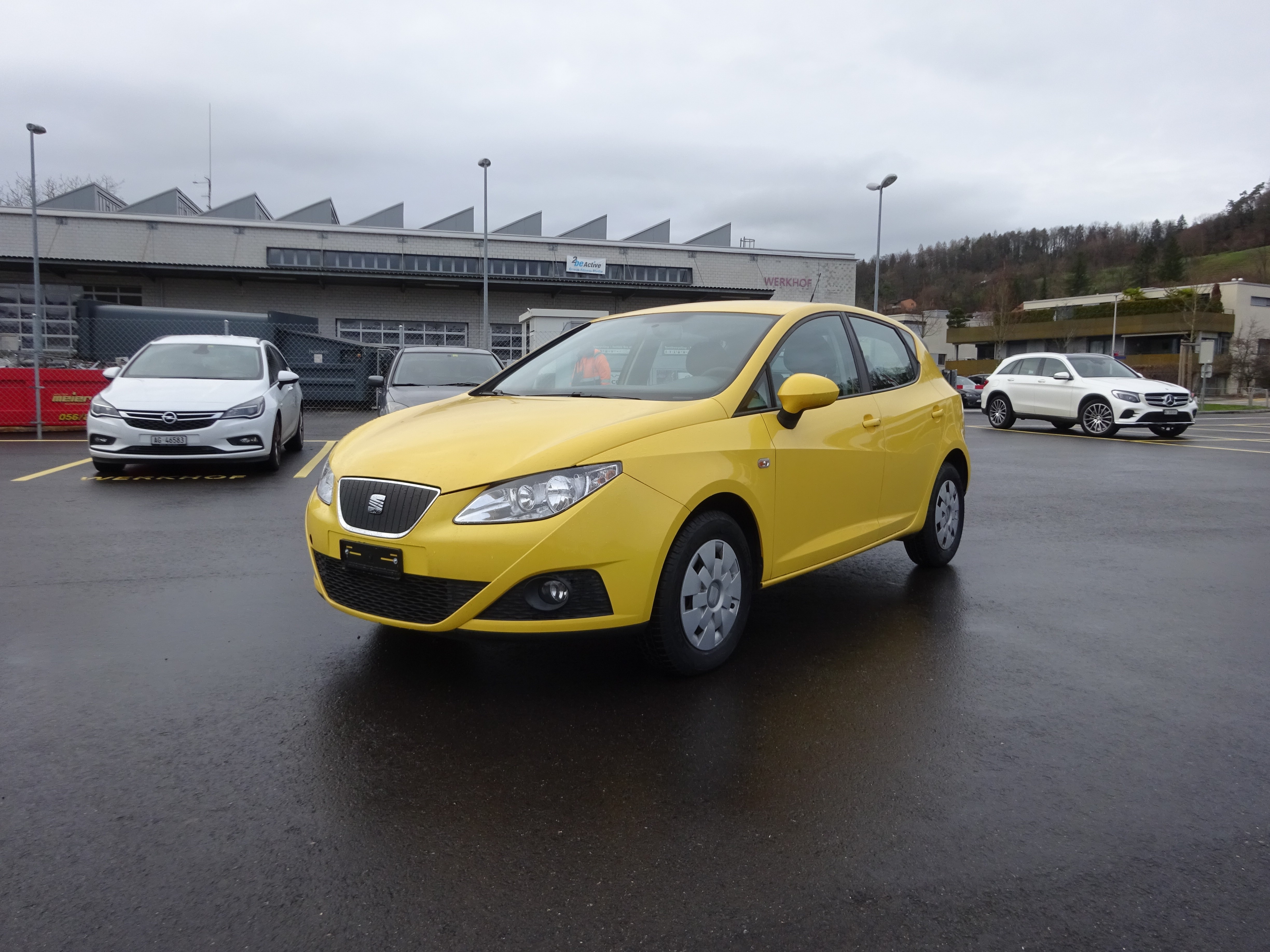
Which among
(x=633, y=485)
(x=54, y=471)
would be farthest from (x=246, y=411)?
(x=633, y=485)

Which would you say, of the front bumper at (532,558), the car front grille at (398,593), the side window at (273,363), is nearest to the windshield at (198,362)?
the side window at (273,363)

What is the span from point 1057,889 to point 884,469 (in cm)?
290

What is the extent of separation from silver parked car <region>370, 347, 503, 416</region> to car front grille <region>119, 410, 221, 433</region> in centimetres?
211

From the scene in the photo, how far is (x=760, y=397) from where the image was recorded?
4.32 m

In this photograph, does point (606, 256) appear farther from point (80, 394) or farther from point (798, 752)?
point (798, 752)

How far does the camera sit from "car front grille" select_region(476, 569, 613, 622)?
3.48 m

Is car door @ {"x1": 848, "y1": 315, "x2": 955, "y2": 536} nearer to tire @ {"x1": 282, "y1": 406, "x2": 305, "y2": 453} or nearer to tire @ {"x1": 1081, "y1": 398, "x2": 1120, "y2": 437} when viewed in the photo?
tire @ {"x1": 282, "y1": 406, "x2": 305, "y2": 453}

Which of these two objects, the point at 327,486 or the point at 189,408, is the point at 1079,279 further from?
the point at 327,486

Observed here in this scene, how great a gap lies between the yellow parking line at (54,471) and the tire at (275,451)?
5.62 feet

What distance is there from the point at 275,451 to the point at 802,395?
26.0 ft

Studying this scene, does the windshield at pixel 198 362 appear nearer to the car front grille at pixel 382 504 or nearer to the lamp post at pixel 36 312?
the lamp post at pixel 36 312

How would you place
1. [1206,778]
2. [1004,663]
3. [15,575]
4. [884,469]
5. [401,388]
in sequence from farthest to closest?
[401,388] → [15,575] → [884,469] → [1004,663] → [1206,778]

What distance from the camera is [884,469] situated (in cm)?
512

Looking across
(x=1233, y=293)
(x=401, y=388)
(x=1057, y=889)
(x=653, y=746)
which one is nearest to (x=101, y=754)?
(x=653, y=746)
